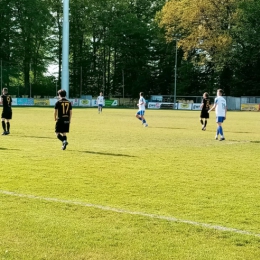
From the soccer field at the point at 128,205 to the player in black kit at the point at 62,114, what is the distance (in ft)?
3.17

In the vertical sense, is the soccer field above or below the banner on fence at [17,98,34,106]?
above

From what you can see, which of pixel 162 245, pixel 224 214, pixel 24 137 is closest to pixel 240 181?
pixel 224 214

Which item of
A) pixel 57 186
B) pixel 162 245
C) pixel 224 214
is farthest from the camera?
pixel 57 186

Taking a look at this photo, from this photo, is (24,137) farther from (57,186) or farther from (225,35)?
(225,35)

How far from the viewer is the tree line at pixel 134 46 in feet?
211

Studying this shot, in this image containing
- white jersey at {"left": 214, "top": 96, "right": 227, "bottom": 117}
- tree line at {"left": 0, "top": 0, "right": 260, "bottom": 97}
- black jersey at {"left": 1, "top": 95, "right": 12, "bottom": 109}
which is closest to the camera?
white jersey at {"left": 214, "top": 96, "right": 227, "bottom": 117}

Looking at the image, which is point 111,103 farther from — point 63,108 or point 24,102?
point 63,108

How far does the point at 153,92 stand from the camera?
3093 inches

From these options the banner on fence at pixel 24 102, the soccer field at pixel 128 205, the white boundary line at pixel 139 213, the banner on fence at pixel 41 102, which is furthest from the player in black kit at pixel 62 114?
the banner on fence at pixel 41 102

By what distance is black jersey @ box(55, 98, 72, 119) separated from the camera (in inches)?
541

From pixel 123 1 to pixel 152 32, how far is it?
6940 millimetres

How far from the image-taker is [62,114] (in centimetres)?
1390

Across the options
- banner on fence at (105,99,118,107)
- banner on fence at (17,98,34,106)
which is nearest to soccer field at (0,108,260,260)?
banner on fence at (17,98,34,106)

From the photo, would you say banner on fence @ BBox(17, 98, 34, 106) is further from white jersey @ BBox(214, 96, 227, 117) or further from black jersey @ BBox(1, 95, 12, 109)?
white jersey @ BBox(214, 96, 227, 117)
